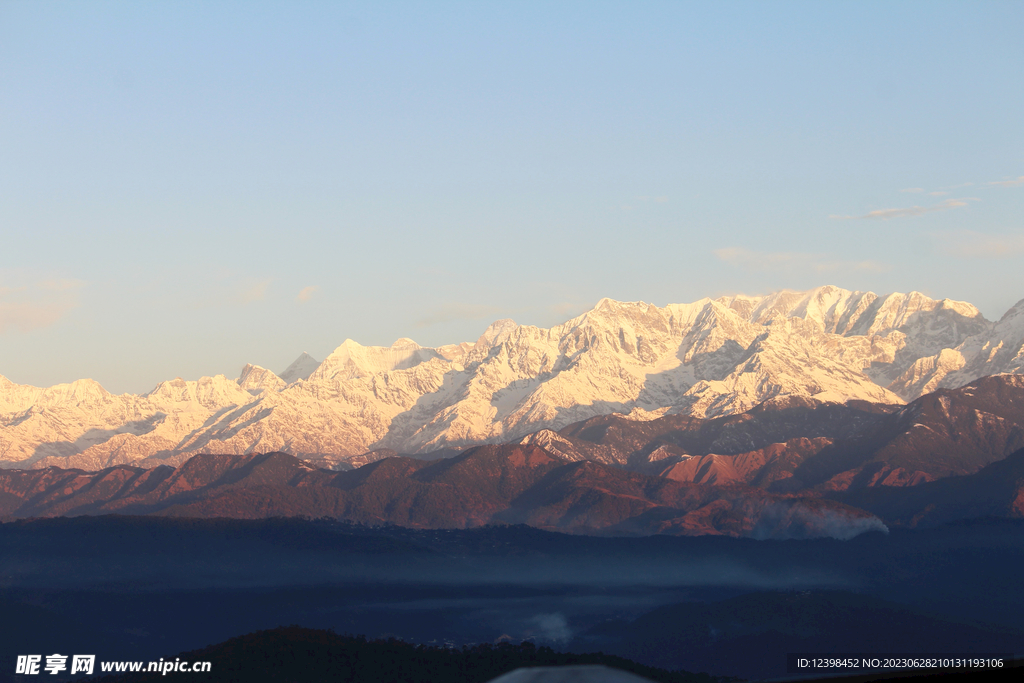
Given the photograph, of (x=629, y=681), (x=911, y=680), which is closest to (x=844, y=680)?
(x=911, y=680)

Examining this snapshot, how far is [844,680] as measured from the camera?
93125mm

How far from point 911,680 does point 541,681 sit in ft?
76.8

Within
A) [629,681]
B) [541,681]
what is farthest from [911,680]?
[541,681]

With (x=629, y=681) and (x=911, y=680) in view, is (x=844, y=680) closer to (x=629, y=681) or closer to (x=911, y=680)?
(x=911, y=680)

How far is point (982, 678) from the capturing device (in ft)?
263

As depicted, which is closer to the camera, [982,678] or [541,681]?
[982,678]

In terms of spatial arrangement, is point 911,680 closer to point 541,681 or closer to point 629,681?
point 629,681

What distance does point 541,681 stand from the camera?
86.1 m

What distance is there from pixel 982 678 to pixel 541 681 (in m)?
27.3

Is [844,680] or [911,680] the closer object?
[911,680]

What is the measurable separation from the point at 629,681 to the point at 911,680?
17707 mm

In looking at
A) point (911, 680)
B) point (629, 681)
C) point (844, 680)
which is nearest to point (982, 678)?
point (911, 680)

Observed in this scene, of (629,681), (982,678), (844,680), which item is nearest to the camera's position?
(982,678)

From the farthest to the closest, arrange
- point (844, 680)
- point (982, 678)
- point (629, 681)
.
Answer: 1. point (844, 680)
2. point (629, 681)
3. point (982, 678)
